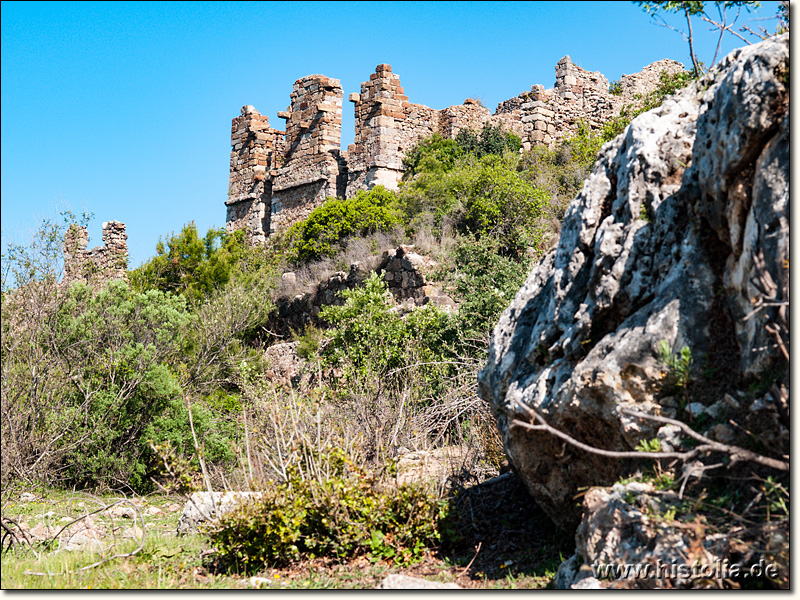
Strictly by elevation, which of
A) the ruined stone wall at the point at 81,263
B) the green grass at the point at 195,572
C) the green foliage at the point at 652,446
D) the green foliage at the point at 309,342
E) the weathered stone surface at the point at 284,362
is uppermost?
the ruined stone wall at the point at 81,263

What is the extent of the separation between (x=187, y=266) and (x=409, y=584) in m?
14.7

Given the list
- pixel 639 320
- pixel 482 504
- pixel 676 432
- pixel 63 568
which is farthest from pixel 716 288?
pixel 63 568

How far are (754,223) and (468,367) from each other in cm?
664

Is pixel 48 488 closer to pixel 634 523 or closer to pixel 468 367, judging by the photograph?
pixel 468 367

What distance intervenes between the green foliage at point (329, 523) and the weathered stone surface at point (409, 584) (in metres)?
0.73

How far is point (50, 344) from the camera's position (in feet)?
35.1

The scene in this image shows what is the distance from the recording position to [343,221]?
17766 mm

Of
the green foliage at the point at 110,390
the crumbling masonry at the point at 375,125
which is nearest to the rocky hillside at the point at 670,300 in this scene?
the green foliage at the point at 110,390

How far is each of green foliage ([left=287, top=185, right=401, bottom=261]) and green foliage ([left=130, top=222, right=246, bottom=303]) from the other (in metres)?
1.92

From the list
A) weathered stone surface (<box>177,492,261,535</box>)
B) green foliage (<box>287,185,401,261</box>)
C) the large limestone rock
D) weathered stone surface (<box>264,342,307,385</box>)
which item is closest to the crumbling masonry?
green foliage (<box>287,185,401,261</box>)

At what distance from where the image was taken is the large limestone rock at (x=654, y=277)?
3469 mm

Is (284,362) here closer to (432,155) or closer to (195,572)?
(432,155)

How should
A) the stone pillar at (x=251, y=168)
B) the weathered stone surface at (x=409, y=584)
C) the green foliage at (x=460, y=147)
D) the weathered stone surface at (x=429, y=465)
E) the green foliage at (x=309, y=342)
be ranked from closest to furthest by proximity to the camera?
the weathered stone surface at (x=409, y=584)
the weathered stone surface at (x=429, y=465)
the green foliage at (x=309, y=342)
the green foliage at (x=460, y=147)
the stone pillar at (x=251, y=168)

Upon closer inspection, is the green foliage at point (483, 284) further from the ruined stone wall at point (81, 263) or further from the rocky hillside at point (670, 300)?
the ruined stone wall at point (81, 263)
